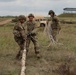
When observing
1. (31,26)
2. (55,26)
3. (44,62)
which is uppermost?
(31,26)

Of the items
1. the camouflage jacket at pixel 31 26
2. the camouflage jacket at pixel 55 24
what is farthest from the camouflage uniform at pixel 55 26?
the camouflage jacket at pixel 31 26

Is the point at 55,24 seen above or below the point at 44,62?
above

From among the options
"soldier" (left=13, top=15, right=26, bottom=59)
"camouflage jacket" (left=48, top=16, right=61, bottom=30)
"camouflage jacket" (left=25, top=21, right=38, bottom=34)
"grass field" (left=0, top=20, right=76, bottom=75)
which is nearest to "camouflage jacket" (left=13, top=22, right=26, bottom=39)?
"soldier" (left=13, top=15, right=26, bottom=59)

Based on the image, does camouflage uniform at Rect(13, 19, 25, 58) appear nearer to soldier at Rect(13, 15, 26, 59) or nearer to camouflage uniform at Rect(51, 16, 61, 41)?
soldier at Rect(13, 15, 26, 59)

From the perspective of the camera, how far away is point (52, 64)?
11.6 metres

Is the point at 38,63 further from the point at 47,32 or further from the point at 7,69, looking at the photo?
the point at 47,32

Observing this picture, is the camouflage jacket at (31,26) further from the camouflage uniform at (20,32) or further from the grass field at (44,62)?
the grass field at (44,62)

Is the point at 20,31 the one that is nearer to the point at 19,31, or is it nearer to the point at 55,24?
the point at 19,31

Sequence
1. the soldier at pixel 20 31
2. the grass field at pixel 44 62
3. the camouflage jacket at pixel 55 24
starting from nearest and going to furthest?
1. the grass field at pixel 44 62
2. the soldier at pixel 20 31
3. the camouflage jacket at pixel 55 24

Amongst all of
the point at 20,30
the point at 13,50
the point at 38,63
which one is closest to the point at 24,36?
the point at 20,30

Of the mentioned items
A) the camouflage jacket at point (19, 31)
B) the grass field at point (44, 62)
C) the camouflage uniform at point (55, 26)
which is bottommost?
the grass field at point (44, 62)

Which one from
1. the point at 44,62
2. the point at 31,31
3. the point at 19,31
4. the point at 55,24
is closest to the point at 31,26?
the point at 31,31

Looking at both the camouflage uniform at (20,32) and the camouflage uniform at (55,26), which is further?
the camouflage uniform at (55,26)

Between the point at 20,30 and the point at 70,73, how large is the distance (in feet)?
10.7
